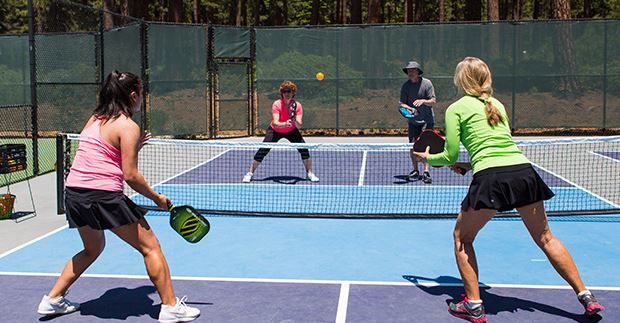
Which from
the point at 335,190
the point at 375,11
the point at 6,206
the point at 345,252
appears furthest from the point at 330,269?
the point at 375,11

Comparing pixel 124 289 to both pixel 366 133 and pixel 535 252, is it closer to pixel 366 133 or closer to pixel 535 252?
pixel 535 252

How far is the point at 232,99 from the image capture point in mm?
19750

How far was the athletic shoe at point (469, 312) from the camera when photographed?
5188 mm

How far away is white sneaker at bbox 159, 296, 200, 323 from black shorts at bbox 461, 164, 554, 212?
1990mm

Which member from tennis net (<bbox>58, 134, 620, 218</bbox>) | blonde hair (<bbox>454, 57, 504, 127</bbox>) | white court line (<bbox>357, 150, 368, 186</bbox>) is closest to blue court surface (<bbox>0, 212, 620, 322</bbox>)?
tennis net (<bbox>58, 134, 620, 218</bbox>)

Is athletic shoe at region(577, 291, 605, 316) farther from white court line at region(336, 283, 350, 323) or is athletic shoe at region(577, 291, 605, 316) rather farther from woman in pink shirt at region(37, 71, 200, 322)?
woman in pink shirt at region(37, 71, 200, 322)

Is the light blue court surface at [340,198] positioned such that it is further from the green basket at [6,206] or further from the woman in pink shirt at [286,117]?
the green basket at [6,206]

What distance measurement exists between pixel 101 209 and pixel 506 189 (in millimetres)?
2540

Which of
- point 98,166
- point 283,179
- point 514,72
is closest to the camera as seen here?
point 98,166

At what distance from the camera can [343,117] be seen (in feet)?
65.8

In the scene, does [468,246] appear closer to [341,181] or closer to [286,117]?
[286,117]

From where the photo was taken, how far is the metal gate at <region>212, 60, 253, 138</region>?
19516 millimetres

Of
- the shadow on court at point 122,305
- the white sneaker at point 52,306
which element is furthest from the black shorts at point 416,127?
the white sneaker at point 52,306

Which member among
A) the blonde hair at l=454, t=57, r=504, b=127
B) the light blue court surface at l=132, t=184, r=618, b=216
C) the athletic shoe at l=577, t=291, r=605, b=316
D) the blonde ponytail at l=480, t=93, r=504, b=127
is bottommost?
the athletic shoe at l=577, t=291, r=605, b=316
